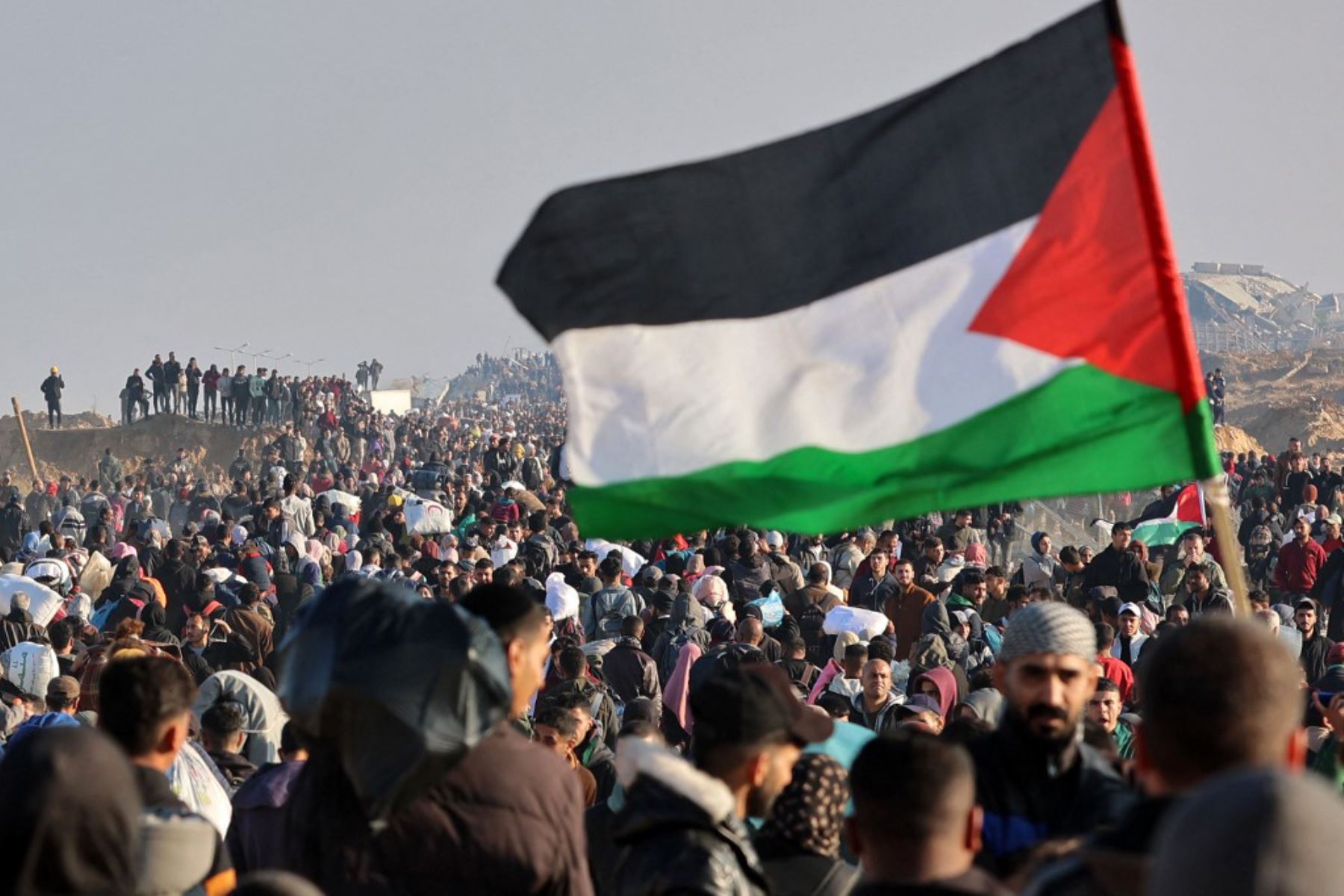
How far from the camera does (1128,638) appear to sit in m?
11.7

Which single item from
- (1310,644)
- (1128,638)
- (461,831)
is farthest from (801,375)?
(1310,644)

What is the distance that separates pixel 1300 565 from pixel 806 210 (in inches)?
525

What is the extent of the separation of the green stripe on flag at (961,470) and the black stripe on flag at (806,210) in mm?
418

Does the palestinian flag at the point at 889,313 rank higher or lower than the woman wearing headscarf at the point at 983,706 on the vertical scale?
higher

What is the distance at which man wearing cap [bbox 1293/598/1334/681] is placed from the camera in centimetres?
1232

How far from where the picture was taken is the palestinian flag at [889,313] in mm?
4309

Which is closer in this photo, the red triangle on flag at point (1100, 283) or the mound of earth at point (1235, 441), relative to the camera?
the red triangle on flag at point (1100, 283)

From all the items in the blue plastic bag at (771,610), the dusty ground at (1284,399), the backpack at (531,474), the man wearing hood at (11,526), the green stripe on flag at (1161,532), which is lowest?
the dusty ground at (1284,399)

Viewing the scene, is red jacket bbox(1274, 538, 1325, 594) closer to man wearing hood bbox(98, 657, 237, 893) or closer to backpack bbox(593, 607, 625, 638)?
backpack bbox(593, 607, 625, 638)

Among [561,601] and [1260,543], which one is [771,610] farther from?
[1260,543]

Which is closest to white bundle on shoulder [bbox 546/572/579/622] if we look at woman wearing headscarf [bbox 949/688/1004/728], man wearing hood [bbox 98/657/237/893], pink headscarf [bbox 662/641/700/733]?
pink headscarf [bbox 662/641/700/733]

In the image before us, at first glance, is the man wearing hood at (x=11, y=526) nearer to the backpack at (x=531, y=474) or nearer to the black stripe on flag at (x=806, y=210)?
the backpack at (x=531, y=474)

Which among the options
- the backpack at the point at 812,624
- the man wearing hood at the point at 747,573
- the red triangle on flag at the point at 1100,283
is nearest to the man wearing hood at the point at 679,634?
the backpack at the point at 812,624

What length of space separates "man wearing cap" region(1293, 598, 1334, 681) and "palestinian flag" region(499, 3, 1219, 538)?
323 inches
